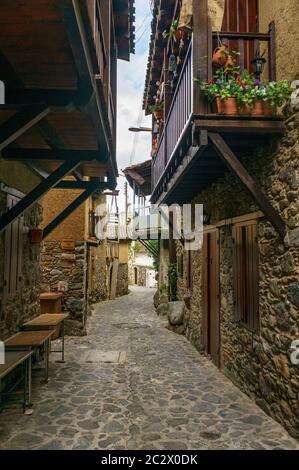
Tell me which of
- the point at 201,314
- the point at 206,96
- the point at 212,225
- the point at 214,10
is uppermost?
the point at 214,10

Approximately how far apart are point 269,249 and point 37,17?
135 inches

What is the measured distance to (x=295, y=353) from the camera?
3.80 m

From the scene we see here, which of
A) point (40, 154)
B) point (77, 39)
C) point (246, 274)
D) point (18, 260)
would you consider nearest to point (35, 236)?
point (18, 260)

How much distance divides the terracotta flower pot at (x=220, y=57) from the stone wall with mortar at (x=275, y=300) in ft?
3.81

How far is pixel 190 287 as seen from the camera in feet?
30.3

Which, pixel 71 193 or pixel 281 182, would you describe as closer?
pixel 281 182

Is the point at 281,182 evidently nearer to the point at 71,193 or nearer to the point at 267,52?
the point at 267,52

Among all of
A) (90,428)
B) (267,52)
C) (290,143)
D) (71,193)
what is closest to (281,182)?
(290,143)

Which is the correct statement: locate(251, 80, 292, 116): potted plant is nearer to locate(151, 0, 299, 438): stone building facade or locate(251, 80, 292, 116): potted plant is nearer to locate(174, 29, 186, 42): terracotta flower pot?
locate(151, 0, 299, 438): stone building facade

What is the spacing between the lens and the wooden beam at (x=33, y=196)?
449cm

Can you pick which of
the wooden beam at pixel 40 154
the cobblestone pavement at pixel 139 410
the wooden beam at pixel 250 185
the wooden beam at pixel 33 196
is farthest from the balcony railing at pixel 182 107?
the cobblestone pavement at pixel 139 410

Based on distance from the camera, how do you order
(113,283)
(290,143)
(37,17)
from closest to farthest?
1. (37,17)
2. (290,143)
3. (113,283)

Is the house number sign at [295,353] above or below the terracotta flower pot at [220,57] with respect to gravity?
below

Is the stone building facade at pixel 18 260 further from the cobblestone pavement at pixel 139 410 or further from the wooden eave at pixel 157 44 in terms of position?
the wooden eave at pixel 157 44
